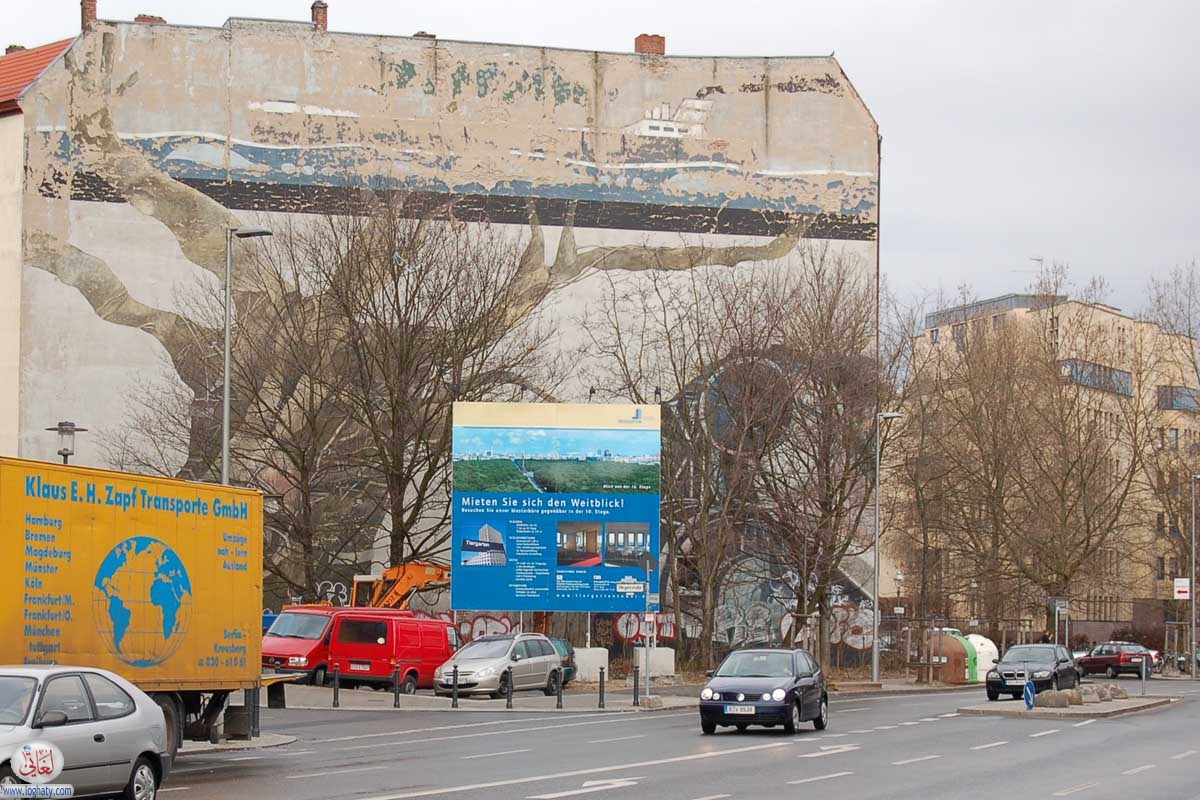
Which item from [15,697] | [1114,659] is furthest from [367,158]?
[15,697]

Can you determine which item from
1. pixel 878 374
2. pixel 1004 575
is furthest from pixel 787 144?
pixel 1004 575

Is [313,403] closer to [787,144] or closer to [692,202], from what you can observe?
[692,202]

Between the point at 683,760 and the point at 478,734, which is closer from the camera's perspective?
the point at 683,760

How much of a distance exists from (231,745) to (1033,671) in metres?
23.9

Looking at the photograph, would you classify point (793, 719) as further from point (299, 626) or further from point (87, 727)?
point (299, 626)

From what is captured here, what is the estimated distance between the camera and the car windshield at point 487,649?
3928 cm

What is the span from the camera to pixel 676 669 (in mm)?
51156

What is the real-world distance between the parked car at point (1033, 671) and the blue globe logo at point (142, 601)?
83.6 ft

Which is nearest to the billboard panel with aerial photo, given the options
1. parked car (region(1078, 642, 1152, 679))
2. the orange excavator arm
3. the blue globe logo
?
the orange excavator arm

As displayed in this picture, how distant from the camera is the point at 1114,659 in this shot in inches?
2638

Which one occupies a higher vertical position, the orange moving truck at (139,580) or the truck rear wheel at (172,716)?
the orange moving truck at (139,580)

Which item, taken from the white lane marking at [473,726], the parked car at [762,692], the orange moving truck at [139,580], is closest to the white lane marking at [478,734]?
the white lane marking at [473,726]

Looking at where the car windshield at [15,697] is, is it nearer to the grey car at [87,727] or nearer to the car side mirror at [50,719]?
the grey car at [87,727]

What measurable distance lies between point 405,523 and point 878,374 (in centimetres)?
1625
